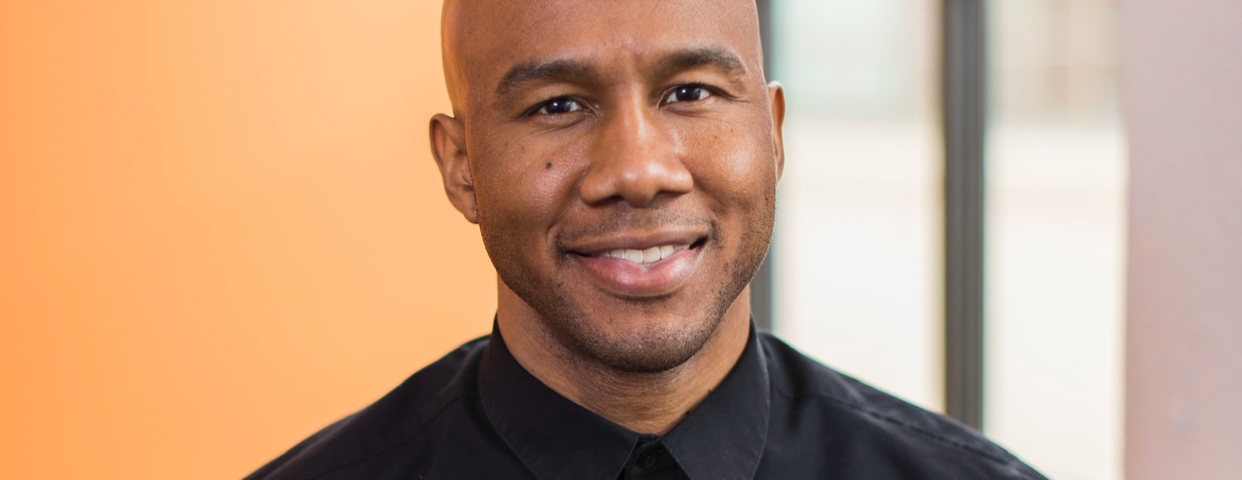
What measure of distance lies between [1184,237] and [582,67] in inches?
34.9

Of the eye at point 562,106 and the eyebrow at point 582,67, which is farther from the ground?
the eyebrow at point 582,67

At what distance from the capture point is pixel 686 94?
1.50 metres

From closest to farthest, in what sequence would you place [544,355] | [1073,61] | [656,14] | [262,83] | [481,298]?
[656,14], [544,355], [262,83], [481,298], [1073,61]

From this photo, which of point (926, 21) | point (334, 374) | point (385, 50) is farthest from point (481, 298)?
point (926, 21)

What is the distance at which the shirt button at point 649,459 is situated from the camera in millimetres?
1585

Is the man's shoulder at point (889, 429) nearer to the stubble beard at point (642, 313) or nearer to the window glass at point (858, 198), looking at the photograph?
the stubble beard at point (642, 313)

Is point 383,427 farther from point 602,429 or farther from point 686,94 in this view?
point 686,94

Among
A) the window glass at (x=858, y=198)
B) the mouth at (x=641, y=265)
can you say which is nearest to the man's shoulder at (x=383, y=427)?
the mouth at (x=641, y=265)

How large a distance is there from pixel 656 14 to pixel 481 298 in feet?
6.13

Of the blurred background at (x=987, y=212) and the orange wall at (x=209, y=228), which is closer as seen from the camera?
the orange wall at (x=209, y=228)

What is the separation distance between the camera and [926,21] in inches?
196

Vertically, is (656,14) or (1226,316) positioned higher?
(656,14)

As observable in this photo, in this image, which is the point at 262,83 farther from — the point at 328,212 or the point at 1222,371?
the point at 1222,371

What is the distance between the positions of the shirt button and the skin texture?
0.21 ft
